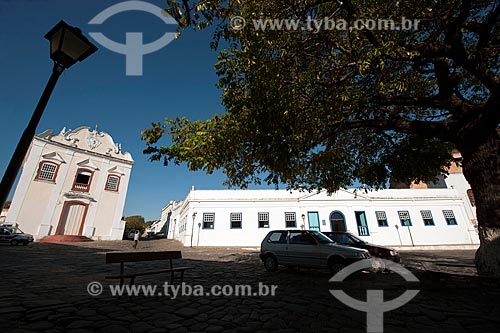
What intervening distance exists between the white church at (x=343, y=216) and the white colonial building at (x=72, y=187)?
10301 mm

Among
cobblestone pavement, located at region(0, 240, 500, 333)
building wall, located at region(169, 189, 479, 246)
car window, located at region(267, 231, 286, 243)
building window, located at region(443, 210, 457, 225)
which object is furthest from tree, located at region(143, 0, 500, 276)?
building window, located at region(443, 210, 457, 225)

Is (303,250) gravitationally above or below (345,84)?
below

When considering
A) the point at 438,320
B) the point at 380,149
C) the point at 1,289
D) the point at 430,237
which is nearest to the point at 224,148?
the point at 438,320

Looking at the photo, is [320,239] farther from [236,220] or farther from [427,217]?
[427,217]

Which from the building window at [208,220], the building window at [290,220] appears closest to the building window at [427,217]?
the building window at [290,220]

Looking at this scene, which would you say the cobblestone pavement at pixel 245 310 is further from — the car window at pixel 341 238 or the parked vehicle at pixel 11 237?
the parked vehicle at pixel 11 237

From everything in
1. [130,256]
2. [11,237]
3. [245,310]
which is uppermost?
[11,237]

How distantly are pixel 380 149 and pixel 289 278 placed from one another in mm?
6585

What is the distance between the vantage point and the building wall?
22406 millimetres

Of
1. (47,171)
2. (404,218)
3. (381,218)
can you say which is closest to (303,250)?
(381,218)

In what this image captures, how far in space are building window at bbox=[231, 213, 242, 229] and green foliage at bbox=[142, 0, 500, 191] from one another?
15431 mm

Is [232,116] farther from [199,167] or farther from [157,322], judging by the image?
[157,322]

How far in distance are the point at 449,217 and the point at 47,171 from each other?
135 feet

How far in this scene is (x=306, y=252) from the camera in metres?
8.55
